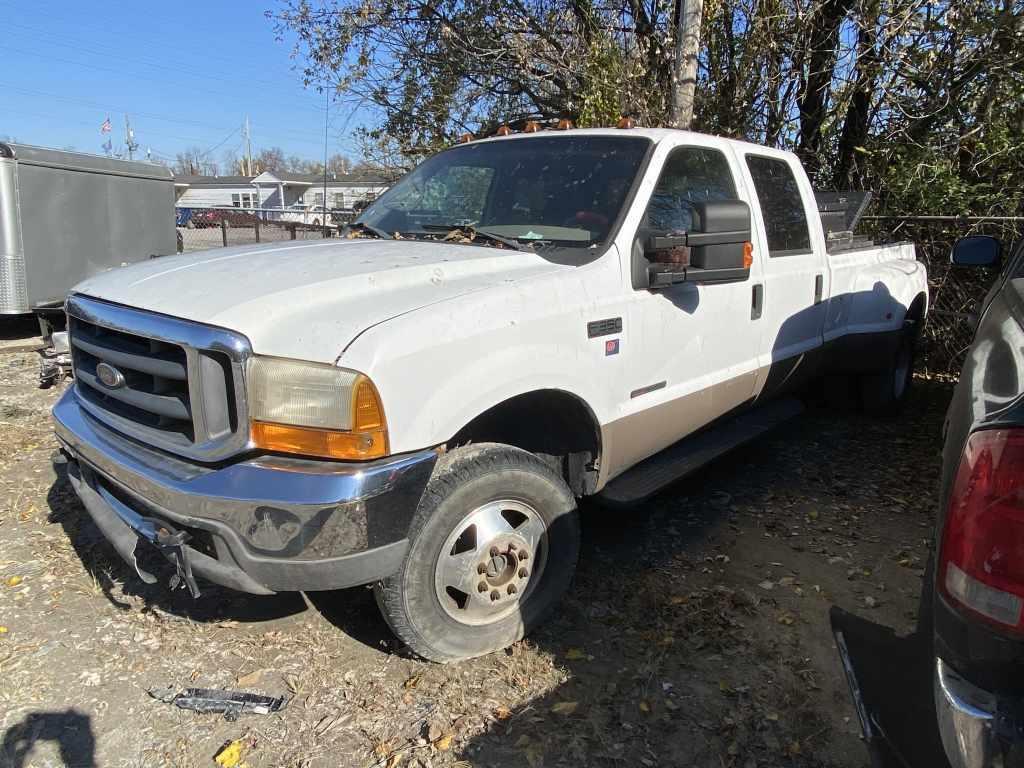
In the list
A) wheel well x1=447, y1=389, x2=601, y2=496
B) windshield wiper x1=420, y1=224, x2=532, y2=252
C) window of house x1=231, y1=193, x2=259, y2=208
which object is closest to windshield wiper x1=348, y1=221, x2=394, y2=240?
windshield wiper x1=420, y1=224, x2=532, y2=252

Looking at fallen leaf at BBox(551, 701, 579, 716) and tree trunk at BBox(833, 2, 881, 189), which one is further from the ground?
tree trunk at BBox(833, 2, 881, 189)

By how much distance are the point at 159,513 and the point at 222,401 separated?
464 millimetres

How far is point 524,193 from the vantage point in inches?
140

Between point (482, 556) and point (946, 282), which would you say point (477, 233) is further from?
point (946, 282)

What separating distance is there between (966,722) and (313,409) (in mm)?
1773

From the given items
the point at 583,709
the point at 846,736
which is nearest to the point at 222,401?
the point at 583,709

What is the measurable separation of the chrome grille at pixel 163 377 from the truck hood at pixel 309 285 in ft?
0.19

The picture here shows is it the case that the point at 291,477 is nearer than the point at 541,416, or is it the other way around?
the point at 291,477

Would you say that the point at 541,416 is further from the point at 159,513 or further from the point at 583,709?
the point at 159,513

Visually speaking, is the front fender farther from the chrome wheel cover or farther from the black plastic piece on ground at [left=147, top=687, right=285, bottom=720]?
the black plastic piece on ground at [left=147, top=687, right=285, bottom=720]

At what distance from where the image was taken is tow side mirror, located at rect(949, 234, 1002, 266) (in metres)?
3.65

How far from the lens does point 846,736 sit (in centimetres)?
251

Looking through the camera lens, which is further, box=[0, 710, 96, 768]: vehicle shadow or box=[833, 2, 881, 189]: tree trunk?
box=[833, 2, 881, 189]: tree trunk

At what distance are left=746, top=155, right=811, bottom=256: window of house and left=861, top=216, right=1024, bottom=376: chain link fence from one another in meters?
3.65
